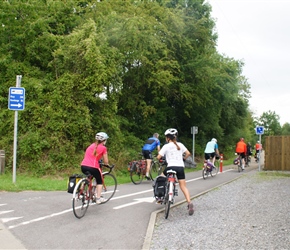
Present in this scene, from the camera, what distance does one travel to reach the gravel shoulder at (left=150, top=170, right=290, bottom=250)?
589 cm

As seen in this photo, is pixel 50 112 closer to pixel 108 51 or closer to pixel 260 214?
pixel 108 51

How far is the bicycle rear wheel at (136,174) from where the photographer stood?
1438 centimetres

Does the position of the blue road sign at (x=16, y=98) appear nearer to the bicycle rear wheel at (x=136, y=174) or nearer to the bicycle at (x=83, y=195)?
the bicycle rear wheel at (x=136, y=174)

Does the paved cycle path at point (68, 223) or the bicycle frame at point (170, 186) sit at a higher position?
the bicycle frame at point (170, 186)

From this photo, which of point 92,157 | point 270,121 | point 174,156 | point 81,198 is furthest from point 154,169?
point 270,121

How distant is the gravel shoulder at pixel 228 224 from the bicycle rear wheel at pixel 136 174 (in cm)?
396

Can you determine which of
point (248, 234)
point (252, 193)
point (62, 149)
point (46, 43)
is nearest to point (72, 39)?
point (46, 43)

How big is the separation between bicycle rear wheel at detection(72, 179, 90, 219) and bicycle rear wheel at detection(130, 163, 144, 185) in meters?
6.20

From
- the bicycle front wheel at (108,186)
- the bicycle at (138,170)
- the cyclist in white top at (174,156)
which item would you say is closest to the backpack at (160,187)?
the cyclist in white top at (174,156)

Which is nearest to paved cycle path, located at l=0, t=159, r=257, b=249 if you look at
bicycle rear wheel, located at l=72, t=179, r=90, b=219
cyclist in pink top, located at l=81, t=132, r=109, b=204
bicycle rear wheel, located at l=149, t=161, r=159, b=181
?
bicycle rear wheel, located at l=72, t=179, r=90, b=219

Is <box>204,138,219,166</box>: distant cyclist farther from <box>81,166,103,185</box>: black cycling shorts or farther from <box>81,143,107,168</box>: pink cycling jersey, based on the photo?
<box>81,143,107,168</box>: pink cycling jersey

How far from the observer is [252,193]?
11.9m

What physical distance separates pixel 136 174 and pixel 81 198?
22.2ft

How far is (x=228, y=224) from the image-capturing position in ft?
23.8
